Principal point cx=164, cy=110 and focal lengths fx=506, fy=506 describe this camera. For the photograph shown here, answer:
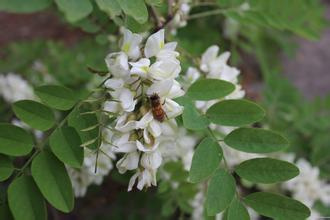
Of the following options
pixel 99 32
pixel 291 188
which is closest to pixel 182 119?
pixel 99 32

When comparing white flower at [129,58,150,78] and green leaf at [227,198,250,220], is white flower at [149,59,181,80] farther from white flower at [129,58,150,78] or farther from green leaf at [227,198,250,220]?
green leaf at [227,198,250,220]

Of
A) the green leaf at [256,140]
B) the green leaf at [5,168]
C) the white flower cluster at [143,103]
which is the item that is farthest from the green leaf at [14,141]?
the green leaf at [256,140]

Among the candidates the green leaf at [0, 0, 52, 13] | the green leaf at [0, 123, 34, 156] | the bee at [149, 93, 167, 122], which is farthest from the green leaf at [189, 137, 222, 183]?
the green leaf at [0, 0, 52, 13]

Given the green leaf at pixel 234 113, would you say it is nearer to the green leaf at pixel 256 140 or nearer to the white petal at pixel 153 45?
the green leaf at pixel 256 140

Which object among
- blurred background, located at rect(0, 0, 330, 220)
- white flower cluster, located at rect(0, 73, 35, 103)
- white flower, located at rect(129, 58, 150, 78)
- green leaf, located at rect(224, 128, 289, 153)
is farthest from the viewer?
white flower cluster, located at rect(0, 73, 35, 103)

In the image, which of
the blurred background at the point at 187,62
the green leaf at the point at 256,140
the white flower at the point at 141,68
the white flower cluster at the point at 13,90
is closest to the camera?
the white flower at the point at 141,68

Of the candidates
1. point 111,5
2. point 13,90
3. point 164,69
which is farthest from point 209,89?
point 13,90

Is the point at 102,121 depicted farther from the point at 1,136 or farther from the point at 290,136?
the point at 290,136
